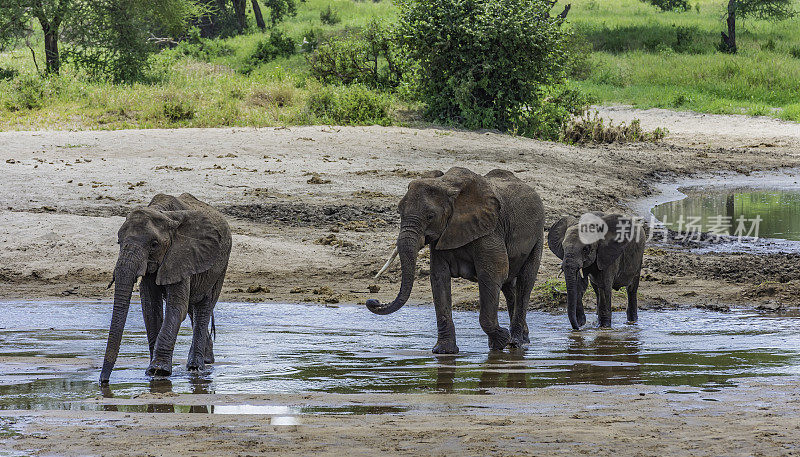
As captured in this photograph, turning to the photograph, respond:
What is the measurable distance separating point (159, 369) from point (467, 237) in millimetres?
2677

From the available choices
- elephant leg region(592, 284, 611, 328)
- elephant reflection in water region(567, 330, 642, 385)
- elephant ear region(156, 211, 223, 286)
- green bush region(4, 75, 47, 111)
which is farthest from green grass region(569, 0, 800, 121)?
elephant ear region(156, 211, 223, 286)

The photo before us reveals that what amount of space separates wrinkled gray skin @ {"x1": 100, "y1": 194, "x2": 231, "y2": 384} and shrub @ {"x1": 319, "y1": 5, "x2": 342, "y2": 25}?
47.2 meters

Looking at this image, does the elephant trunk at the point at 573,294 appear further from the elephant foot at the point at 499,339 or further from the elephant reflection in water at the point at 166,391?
the elephant reflection in water at the point at 166,391

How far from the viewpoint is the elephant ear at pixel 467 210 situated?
8.29 m

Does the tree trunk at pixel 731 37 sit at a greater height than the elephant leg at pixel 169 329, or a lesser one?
greater

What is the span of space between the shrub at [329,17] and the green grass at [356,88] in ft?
1.22

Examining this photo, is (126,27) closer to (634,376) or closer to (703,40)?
(634,376)

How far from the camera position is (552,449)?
4.83 meters

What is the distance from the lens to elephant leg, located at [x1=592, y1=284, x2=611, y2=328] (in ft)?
34.9

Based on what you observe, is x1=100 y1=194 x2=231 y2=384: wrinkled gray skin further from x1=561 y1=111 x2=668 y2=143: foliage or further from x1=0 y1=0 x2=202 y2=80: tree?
x1=0 y1=0 x2=202 y2=80: tree

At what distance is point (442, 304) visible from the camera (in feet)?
28.0

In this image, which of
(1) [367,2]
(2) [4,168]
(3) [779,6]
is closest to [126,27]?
(2) [4,168]

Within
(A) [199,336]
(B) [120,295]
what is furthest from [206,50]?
(B) [120,295]

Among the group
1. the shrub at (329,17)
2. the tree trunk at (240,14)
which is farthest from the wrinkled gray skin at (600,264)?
the tree trunk at (240,14)
